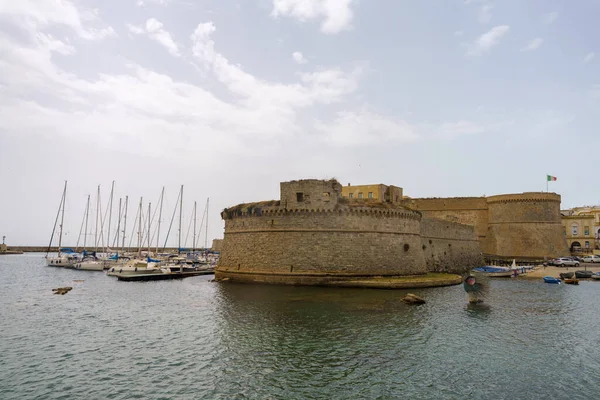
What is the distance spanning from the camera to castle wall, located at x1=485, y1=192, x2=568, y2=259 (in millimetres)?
47219

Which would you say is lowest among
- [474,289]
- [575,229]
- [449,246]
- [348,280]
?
[474,289]

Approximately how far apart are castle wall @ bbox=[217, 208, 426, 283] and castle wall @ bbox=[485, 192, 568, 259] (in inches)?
970

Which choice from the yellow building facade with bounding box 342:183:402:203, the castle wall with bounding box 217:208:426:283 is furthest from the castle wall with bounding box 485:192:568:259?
the castle wall with bounding box 217:208:426:283

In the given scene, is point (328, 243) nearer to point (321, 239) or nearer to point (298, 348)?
point (321, 239)

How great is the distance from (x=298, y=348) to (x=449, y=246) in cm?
3023

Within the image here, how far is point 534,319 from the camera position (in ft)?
57.7

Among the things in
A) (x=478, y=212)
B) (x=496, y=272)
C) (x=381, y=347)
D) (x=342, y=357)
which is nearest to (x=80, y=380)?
(x=342, y=357)

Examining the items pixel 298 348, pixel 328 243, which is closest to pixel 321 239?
pixel 328 243

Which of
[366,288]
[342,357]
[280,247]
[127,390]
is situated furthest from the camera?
[280,247]

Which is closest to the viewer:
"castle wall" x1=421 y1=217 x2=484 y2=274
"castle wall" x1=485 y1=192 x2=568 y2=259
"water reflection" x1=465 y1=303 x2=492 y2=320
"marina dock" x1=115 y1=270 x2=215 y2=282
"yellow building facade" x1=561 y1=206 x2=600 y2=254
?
"water reflection" x1=465 y1=303 x2=492 y2=320

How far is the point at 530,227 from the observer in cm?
4756

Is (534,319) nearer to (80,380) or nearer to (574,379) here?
(574,379)

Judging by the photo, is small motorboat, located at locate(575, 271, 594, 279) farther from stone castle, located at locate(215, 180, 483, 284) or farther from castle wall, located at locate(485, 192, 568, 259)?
stone castle, located at locate(215, 180, 483, 284)

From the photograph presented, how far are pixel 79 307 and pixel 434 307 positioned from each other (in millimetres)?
18025
